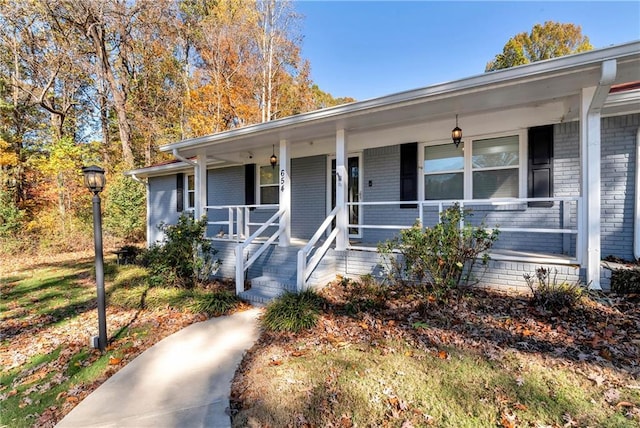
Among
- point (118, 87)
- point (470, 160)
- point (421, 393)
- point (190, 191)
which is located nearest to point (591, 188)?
point (470, 160)

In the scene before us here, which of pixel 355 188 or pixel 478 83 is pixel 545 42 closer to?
pixel 355 188

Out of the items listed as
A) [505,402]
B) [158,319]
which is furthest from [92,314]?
[505,402]

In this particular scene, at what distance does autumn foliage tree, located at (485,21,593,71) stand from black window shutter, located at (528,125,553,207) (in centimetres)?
1452

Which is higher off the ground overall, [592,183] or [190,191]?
[190,191]

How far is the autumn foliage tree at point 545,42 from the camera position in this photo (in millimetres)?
16984

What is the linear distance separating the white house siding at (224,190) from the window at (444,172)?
5618mm

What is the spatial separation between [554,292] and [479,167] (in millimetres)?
3064

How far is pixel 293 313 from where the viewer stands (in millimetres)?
4016

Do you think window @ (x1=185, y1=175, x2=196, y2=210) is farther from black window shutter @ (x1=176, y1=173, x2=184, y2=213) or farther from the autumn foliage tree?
the autumn foliage tree

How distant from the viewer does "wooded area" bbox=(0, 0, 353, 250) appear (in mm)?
12883

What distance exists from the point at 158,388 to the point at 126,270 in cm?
604

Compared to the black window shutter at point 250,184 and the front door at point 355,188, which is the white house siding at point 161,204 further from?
the front door at point 355,188

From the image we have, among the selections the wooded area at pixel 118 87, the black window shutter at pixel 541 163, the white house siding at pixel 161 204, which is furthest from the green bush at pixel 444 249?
the wooded area at pixel 118 87

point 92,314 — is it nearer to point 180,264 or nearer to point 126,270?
point 180,264
